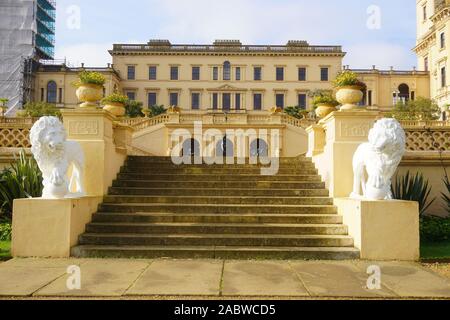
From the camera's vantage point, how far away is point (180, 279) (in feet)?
17.5

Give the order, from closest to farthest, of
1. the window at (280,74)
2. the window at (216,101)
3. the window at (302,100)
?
the window at (302,100) → the window at (216,101) → the window at (280,74)

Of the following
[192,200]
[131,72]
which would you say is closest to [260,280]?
[192,200]

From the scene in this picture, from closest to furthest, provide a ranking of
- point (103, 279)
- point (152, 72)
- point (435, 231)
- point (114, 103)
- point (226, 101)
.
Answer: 1. point (103, 279)
2. point (435, 231)
3. point (114, 103)
4. point (226, 101)
5. point (152, 72)

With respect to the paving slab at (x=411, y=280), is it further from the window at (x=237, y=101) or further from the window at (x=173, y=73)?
the window at (x=173, y=73)

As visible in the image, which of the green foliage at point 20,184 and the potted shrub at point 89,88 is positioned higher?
the potted shrub at point 89,88

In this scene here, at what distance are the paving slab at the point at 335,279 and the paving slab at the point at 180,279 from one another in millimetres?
1140

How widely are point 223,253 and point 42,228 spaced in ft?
9.35

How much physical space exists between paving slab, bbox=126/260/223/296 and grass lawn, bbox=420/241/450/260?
11.1ft

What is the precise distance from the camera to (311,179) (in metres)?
9.08

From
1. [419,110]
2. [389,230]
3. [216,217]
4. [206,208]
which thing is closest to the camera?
[389,230]

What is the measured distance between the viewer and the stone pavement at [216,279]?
475 cm

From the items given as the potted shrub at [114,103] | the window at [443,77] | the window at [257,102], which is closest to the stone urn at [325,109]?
the potted shrub at [114,103]

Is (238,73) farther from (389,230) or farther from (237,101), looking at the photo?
(389,230)
